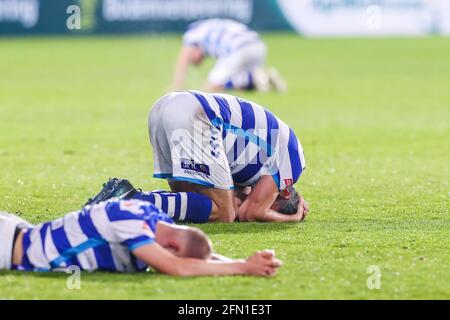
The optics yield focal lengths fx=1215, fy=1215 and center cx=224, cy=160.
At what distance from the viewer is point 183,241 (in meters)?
6.27

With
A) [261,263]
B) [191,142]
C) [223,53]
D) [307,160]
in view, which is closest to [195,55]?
[223,53]

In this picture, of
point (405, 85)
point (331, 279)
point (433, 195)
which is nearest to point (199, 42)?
point (405, 85)

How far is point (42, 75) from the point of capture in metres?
22.5

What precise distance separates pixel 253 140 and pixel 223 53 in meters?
10.6

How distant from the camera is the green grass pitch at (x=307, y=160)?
632cm

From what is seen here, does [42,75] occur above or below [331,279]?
below

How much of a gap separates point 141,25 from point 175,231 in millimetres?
24875

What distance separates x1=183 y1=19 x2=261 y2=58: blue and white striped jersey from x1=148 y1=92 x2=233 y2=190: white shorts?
10027 millimetres

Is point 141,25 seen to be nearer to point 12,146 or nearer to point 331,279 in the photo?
point 12,146

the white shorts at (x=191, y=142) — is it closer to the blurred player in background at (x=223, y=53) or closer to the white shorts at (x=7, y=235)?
the white shorts at (x=7, y=235)

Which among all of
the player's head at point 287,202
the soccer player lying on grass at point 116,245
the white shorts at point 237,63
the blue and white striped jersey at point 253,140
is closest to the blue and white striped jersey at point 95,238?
the soccer player lying on grass at point 116,245

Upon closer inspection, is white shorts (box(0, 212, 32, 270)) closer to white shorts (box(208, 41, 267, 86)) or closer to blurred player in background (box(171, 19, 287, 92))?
blurred player in background (box(171, 19, 287, 92))

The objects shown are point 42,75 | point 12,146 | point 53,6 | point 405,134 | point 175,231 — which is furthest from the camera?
point 53,6
